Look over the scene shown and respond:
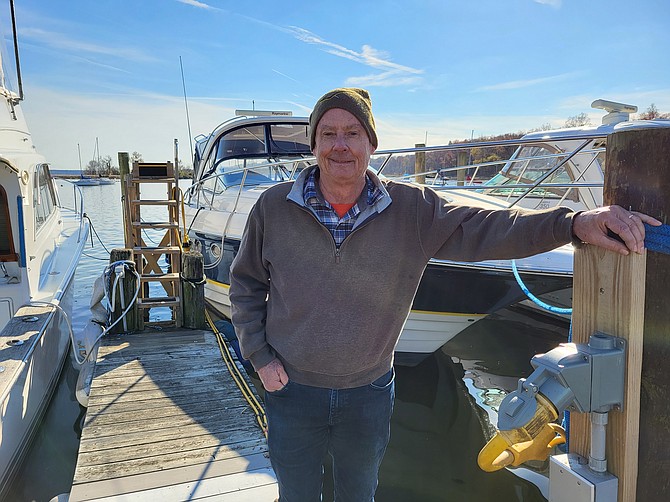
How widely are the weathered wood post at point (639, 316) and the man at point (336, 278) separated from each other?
47 cm

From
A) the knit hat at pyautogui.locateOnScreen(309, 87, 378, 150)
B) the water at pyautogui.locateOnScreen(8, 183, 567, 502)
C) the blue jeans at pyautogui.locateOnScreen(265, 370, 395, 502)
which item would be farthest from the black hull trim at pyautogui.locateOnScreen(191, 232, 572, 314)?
the knit hat at pyautogui.locateOnScreen(309, 87, 378, 150)

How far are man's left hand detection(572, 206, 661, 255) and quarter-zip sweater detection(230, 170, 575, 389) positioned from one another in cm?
47

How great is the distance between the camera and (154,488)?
9.95ft

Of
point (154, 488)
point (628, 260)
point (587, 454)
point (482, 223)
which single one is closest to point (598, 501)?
point (587, 454)

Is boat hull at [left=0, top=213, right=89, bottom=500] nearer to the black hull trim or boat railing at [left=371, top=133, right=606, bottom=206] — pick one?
boat railing at [left=371, top=133, right=606, bottom=206]

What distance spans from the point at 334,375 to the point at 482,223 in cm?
77

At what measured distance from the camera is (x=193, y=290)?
19.1ft

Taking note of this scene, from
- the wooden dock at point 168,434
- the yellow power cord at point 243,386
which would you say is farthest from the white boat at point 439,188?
the wooden dock at point 168,434

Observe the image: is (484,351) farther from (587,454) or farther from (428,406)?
(587,454)

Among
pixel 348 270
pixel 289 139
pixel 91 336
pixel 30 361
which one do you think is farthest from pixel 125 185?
pixel 348 270

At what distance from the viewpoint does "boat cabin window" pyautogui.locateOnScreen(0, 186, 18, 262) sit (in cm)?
492

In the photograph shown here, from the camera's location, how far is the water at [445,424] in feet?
13.4

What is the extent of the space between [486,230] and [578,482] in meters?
0.78

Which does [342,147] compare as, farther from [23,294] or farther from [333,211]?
[23,294]
